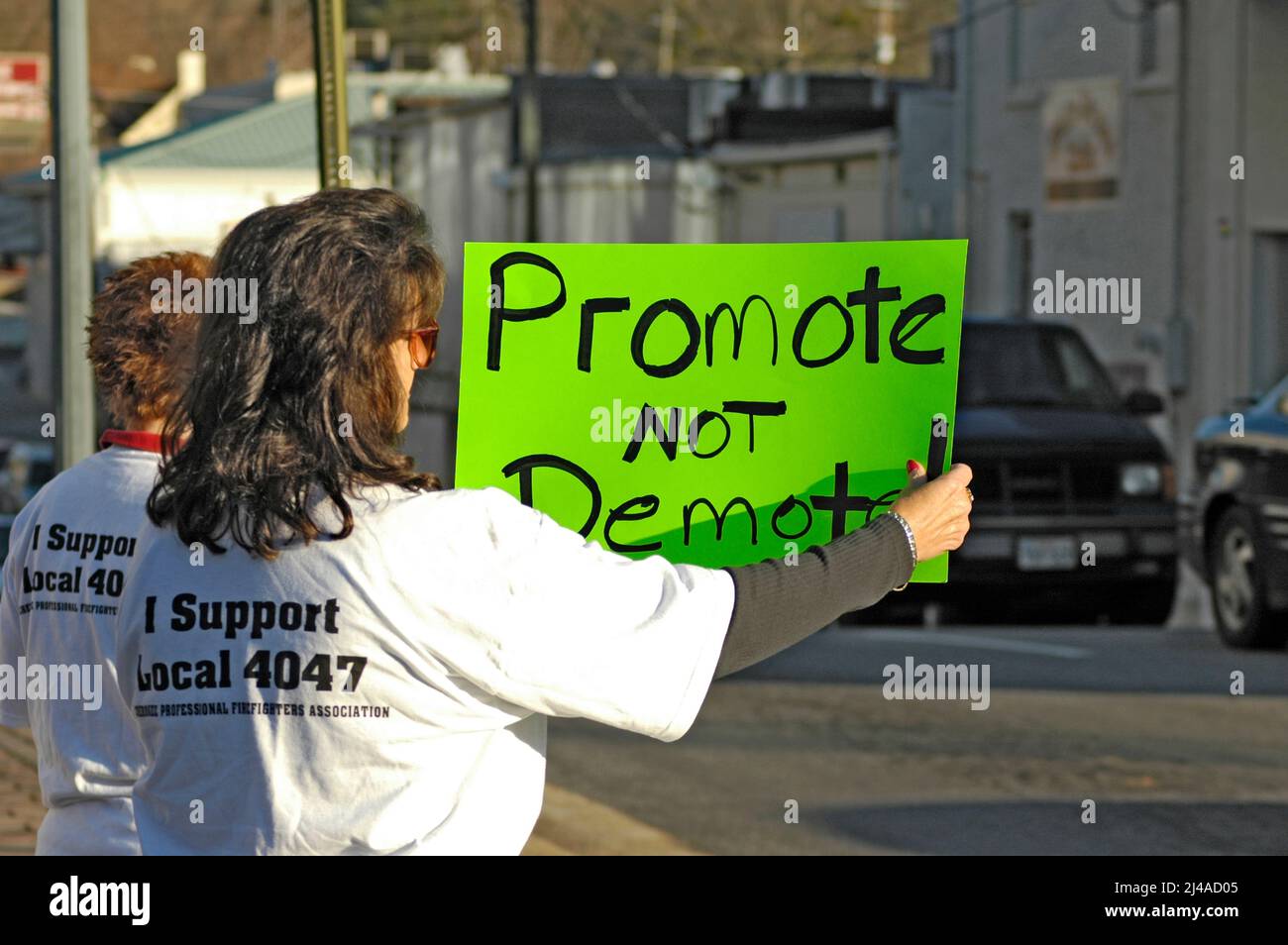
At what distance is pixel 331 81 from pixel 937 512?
4575 mm

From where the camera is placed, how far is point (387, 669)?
2.26 metres

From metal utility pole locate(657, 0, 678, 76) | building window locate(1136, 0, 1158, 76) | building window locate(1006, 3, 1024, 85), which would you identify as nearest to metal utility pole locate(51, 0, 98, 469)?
building window locate(1136, 0, 1158, 76)

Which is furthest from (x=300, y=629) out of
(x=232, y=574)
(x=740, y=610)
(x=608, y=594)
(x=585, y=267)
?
(x=585, y=267)

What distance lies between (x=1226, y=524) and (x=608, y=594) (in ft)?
34.9

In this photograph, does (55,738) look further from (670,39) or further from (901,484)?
(670,39)

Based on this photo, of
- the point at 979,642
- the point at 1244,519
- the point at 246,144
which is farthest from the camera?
the point at 246,144

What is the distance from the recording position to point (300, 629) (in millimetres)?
2266

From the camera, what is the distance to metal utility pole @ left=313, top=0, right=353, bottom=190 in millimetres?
6773

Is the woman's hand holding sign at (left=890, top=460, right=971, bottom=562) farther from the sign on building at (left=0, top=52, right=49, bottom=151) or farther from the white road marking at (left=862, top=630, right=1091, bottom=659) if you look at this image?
the sign on building at (left=0, top=52, right=49, bottom=151)

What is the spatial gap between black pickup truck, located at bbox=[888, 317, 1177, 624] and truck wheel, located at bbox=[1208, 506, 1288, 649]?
0.57 m

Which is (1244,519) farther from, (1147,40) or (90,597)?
(1147,40)

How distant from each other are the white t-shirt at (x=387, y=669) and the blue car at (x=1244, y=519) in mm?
9950

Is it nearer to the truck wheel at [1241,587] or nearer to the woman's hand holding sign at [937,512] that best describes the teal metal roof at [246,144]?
the truck wheel at [1241,587]

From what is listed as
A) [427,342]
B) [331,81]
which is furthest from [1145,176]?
[427,342]
